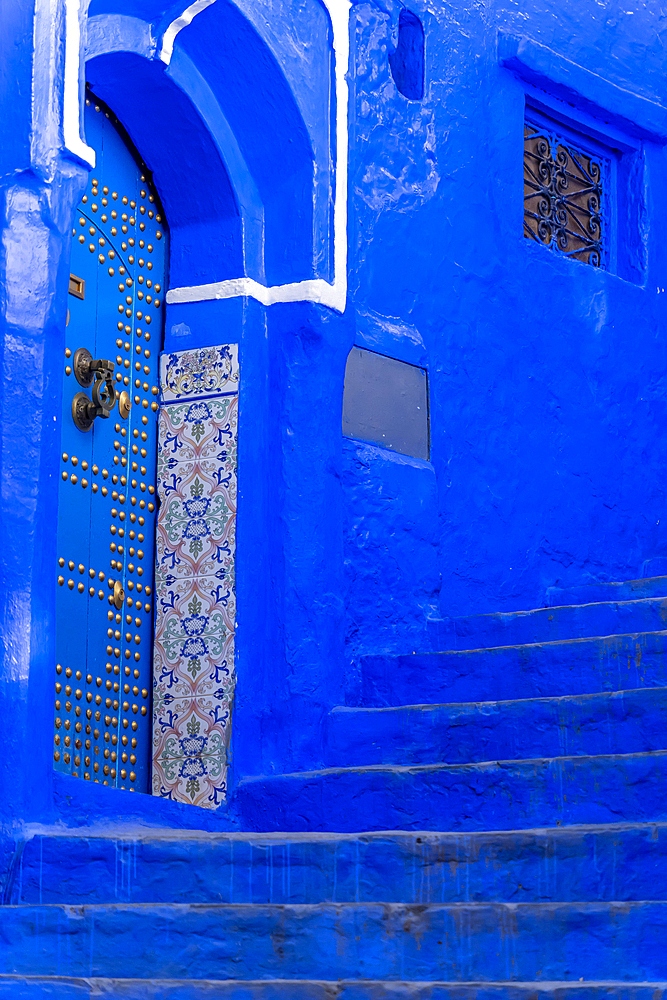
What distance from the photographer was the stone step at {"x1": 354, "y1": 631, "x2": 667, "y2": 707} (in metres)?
4.63

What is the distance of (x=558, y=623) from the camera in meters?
5.31

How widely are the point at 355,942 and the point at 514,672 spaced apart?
6.96 feet

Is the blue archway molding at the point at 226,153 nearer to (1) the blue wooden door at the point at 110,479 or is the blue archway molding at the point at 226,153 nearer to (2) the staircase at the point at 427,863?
(1) the blue wooden door at the point at 110,479

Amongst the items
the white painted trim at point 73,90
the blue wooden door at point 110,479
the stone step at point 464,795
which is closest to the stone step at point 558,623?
the stone step at point 464,795

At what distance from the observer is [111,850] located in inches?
144

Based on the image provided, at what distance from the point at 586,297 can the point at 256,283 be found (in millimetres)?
2155

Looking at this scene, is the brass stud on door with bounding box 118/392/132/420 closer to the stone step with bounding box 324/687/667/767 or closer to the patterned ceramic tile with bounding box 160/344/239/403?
the patterned ceramic tile with bounding box 160/344/239/403

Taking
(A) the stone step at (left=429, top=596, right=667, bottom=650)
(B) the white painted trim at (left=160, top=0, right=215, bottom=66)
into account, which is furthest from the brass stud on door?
(A) the stone step at (left=429, top=596, right=667, bottom=650)

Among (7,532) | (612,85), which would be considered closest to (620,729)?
(7,532)

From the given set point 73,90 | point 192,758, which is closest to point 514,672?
point 192,758

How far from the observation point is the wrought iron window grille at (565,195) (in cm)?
707

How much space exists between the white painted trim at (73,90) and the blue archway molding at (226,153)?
98cm

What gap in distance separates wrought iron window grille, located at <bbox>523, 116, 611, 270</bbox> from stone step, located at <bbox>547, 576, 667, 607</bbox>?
168 cm

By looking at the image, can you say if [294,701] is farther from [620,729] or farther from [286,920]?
[286,920]
